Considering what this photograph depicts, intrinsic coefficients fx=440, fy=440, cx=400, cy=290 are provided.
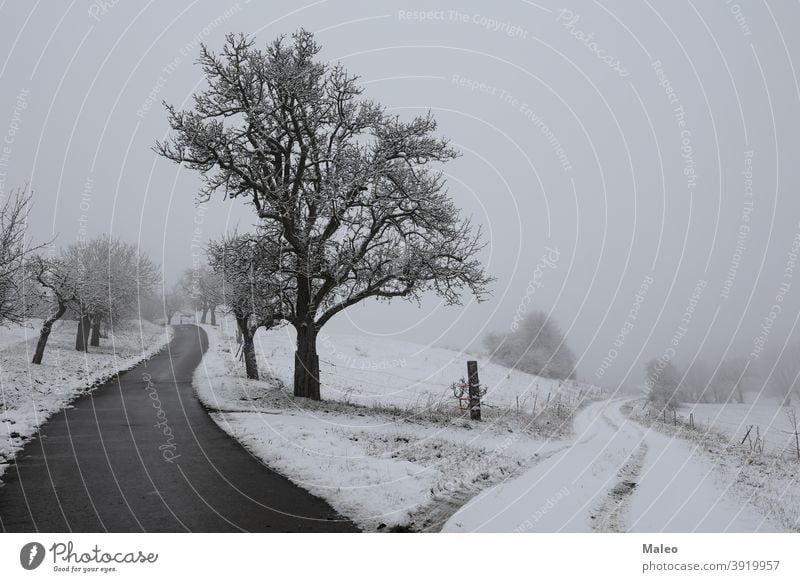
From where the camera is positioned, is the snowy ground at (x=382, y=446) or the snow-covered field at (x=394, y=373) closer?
the snowy ground at (x=382, y=446)

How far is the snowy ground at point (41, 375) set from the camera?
35.2 feet

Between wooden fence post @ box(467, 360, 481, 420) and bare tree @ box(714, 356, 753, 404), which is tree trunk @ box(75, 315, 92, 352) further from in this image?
bare tree @ box(714, 356, 753, 404)

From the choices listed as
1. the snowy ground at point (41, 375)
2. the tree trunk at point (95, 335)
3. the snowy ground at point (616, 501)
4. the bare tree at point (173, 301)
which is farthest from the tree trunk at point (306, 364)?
the bare tree at point (173, 301)

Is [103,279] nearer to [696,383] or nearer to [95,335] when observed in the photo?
[95,335]

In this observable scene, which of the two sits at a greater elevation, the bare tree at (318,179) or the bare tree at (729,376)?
the bare tree at (318,179)

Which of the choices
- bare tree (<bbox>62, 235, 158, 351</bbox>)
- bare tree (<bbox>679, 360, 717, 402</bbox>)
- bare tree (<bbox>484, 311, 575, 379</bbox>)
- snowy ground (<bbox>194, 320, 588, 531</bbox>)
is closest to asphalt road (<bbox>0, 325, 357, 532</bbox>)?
snowy ground (<bbox>194, 320, 588, 531</bbox>)

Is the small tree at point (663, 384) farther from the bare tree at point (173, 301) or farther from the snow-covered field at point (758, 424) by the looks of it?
the bare tree at point (173, 301)

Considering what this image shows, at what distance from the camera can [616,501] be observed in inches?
299

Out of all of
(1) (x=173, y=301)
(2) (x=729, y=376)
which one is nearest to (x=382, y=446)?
(2) (x=729, y=376)

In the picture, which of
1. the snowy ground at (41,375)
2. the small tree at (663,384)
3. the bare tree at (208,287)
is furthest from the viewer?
the small tree at (663,384)

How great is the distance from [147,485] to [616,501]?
25.5ft

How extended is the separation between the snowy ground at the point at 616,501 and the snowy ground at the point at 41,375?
8.21 metres
